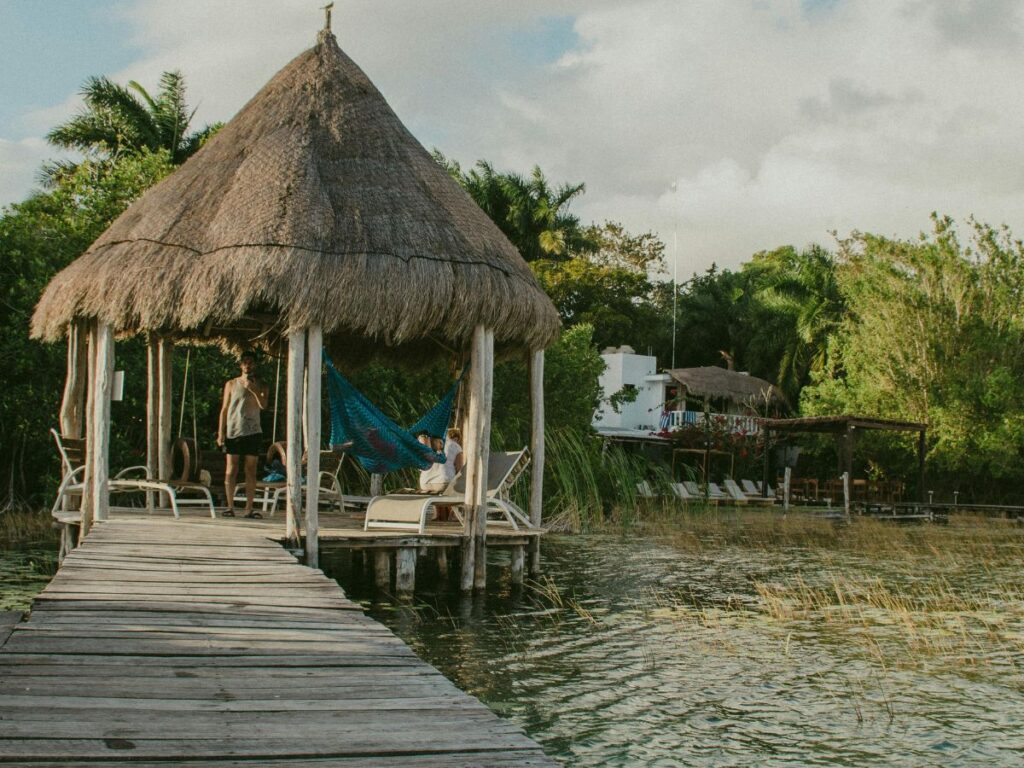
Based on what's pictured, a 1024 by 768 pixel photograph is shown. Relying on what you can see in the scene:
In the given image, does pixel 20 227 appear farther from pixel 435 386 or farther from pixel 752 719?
pixel 752 719

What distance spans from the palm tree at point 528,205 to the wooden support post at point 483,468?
29.2 metres

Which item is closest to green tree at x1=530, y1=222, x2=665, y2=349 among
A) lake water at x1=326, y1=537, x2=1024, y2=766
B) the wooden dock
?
lake water at x1=326, y1=537, x2=1024, y2=766

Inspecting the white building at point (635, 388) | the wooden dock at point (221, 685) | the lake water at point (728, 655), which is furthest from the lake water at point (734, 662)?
the white building at point (635, 388)

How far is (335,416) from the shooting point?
34.7ft

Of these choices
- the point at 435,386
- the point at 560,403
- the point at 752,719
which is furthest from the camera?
the point at 560,403

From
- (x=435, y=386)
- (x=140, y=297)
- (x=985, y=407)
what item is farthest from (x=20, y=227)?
(x=985, y=407)

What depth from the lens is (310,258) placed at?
965 centimetres

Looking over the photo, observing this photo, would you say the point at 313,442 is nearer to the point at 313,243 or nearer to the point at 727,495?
the point at 313,243

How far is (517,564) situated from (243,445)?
286cm

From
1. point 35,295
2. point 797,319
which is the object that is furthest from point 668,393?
point 35,295

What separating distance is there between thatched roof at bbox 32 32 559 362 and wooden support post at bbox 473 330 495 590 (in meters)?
0.38

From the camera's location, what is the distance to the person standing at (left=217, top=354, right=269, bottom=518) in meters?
10.9

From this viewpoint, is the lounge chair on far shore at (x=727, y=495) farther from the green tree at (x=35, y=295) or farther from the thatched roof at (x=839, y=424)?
the green tree at (x=35, y=295)

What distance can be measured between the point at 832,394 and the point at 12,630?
97.8ft
